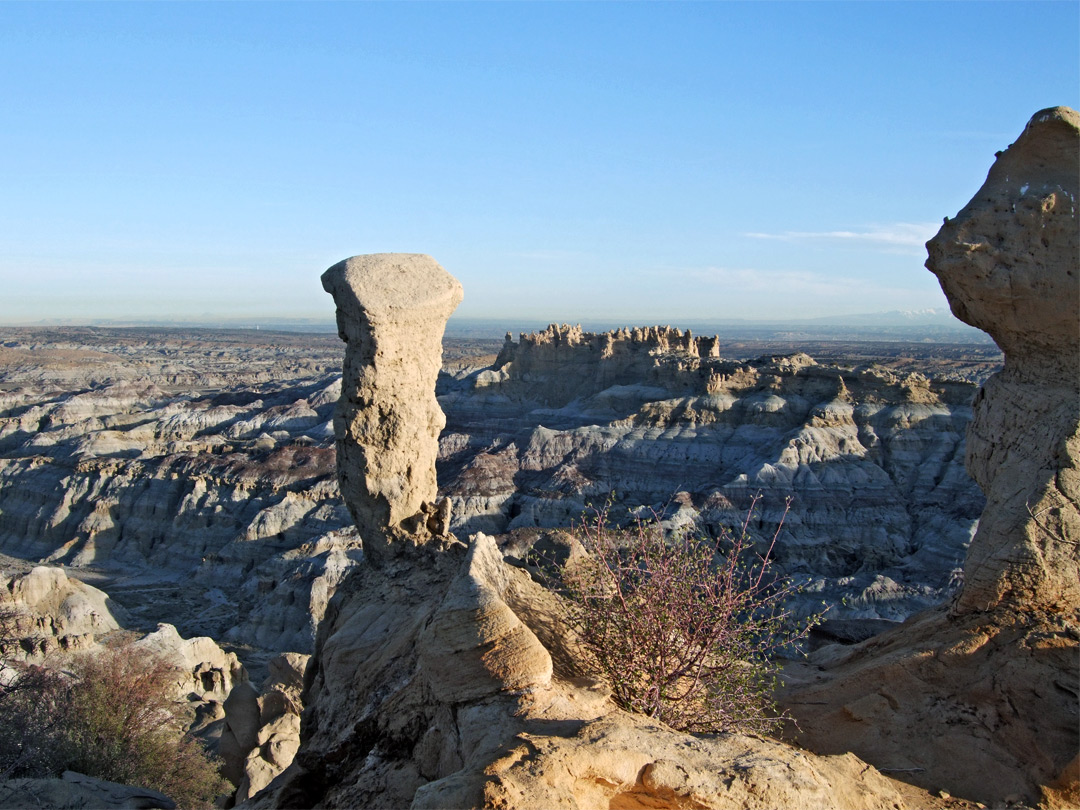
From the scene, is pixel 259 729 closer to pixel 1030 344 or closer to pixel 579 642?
pixel 579 642

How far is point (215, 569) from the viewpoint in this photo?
38438 mm

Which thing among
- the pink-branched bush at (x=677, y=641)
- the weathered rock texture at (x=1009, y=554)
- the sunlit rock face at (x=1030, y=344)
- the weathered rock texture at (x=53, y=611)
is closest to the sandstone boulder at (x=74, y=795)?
the pink-branched bush at (x=677, y=641)

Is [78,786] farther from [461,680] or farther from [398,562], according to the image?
[461,680]

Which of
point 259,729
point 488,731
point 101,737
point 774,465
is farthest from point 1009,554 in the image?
point 774,465

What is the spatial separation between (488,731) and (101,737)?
1093 centimetres

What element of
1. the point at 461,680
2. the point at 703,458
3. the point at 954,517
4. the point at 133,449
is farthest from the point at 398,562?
the point at 133,449

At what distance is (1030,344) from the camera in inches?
364

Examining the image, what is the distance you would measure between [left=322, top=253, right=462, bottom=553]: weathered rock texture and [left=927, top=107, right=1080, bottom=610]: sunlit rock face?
20.7ft

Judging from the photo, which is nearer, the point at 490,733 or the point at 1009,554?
the point at 490,733

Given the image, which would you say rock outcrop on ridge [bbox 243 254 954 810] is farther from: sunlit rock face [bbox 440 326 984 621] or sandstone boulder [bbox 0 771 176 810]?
sunlit rock face [bbox 440 326 984 621]

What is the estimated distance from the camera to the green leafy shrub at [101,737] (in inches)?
432

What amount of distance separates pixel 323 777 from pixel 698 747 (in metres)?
3.89

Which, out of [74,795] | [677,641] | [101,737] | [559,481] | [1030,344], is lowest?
[559,481]

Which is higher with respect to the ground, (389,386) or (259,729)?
(389,386)
